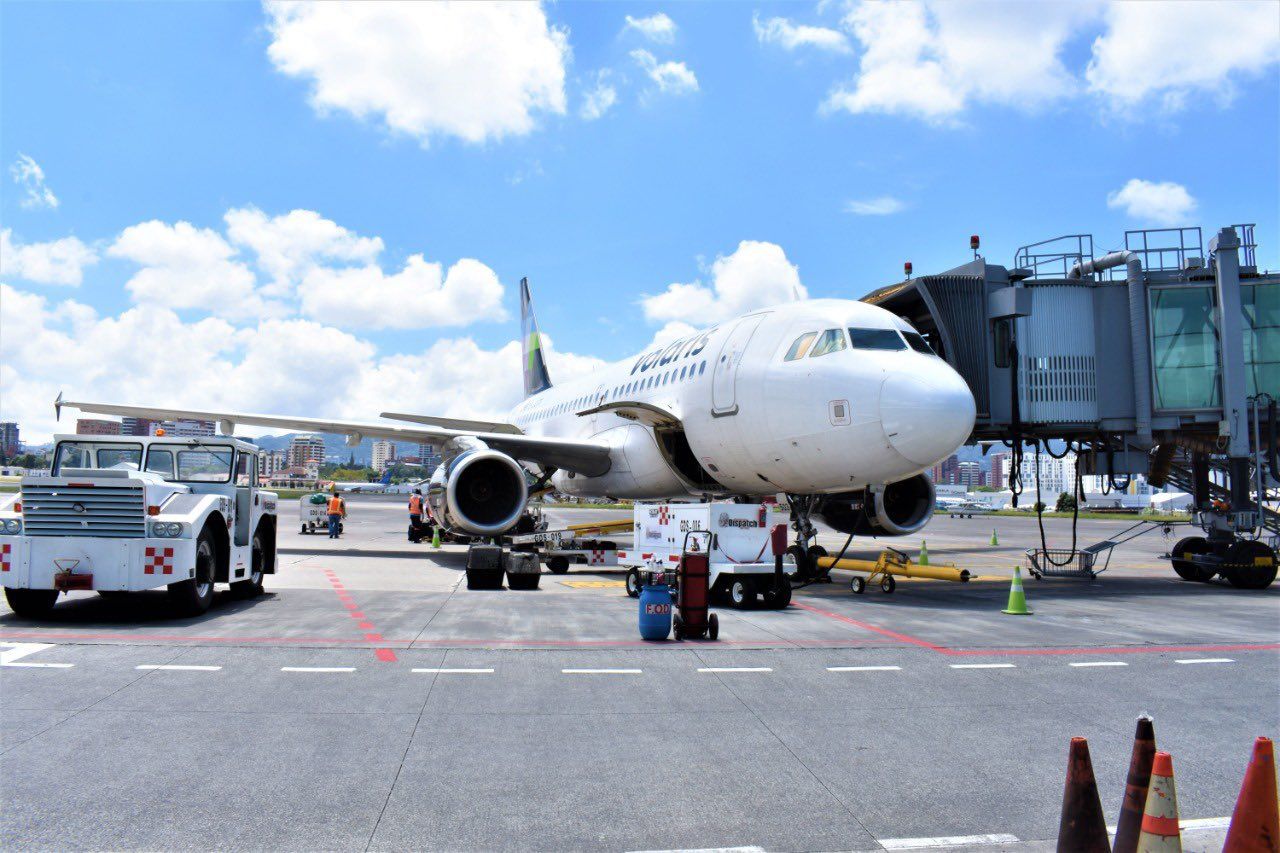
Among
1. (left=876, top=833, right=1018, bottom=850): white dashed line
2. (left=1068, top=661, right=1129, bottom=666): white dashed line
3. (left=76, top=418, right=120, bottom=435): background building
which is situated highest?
(left=76, top=418, right=120, bottom=435): background building

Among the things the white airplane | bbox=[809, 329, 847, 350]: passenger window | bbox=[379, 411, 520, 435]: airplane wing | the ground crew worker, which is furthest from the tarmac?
the ground crew worker

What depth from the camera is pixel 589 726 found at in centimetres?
585

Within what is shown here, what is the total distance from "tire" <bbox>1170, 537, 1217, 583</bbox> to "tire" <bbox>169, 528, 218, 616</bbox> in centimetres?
1779

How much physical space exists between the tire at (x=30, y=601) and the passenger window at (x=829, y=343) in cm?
1016

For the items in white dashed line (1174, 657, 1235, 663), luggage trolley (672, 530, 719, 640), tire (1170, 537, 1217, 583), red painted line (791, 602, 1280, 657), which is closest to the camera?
white dashed line (1174, 657, 1235, 663)

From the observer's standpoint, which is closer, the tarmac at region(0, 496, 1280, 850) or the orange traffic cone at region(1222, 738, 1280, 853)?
the orange traffic cone at region(1222, 738, 1280, 853)

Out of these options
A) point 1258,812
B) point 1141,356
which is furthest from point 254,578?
point 1141,356

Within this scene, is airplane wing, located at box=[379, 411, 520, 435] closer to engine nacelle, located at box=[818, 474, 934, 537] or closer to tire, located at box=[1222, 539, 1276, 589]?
engine nacelle, located at box=[818, 474, 934, 537]

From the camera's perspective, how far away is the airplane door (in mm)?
14516

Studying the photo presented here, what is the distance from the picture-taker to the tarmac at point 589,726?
13.7 feet

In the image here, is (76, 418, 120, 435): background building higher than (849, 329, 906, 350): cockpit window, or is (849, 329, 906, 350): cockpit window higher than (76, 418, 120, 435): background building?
(849, 329, 906, 350): cockpit window

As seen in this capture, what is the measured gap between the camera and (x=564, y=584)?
1567 centimetres

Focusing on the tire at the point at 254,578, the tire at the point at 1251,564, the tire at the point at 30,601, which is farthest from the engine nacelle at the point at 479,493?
the tire at the point at 1251,564

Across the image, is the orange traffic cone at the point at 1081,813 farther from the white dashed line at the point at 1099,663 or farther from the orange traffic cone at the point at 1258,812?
the white dashed line at the point at 1099,663
